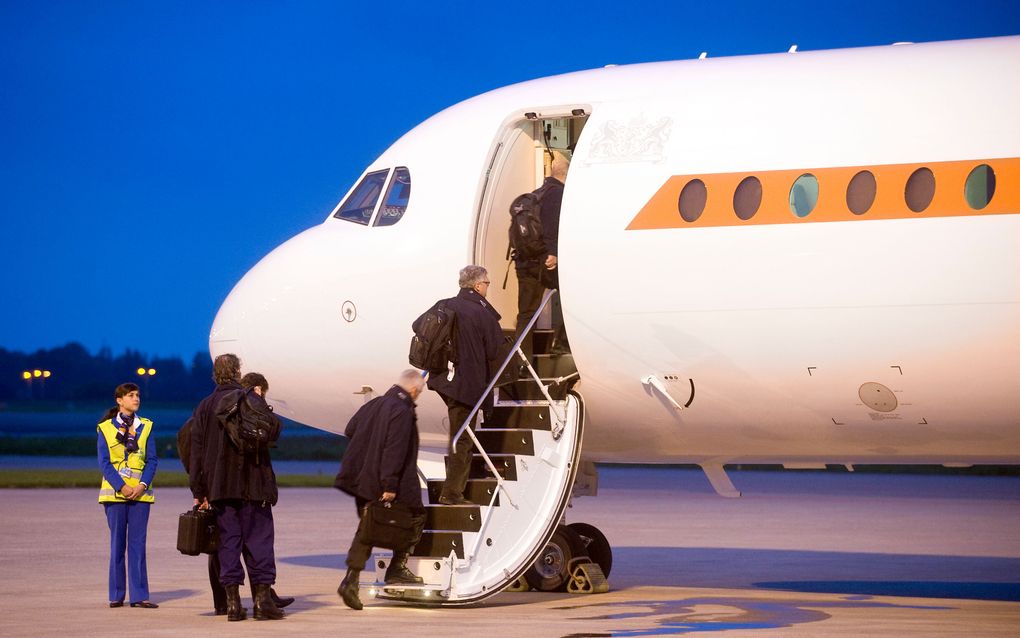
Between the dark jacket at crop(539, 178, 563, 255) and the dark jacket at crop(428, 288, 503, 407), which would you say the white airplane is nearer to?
the dark jacket at crop(539, 178, 563, 255)

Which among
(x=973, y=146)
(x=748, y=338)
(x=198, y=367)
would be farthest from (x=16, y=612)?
(x=198, y=367)

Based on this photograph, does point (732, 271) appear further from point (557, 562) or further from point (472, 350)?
point (557, 562)

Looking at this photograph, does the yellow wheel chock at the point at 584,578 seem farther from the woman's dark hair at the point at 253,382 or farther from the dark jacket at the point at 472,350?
the woman's dark hair at the point at 253,382

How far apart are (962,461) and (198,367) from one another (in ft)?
617

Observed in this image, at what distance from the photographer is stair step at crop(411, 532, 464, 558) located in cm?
1394

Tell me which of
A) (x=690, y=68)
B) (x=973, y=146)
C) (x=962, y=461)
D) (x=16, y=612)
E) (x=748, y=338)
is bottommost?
(x=16, y=612)

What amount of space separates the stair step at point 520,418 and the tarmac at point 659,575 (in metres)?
1.74

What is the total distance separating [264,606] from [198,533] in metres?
0.88

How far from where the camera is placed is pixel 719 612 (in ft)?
45.5

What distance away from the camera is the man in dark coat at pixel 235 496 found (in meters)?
13.0

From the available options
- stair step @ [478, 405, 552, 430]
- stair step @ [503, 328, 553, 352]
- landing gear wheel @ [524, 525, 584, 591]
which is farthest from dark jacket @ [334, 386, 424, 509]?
landing gear wheel @ [524, 525, 584, 591]

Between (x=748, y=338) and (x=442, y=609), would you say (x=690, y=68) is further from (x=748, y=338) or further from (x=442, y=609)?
(x=442, y=609)

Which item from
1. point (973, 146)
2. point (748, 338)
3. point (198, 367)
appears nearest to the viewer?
point (973, 146)

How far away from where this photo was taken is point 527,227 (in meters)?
14.8
